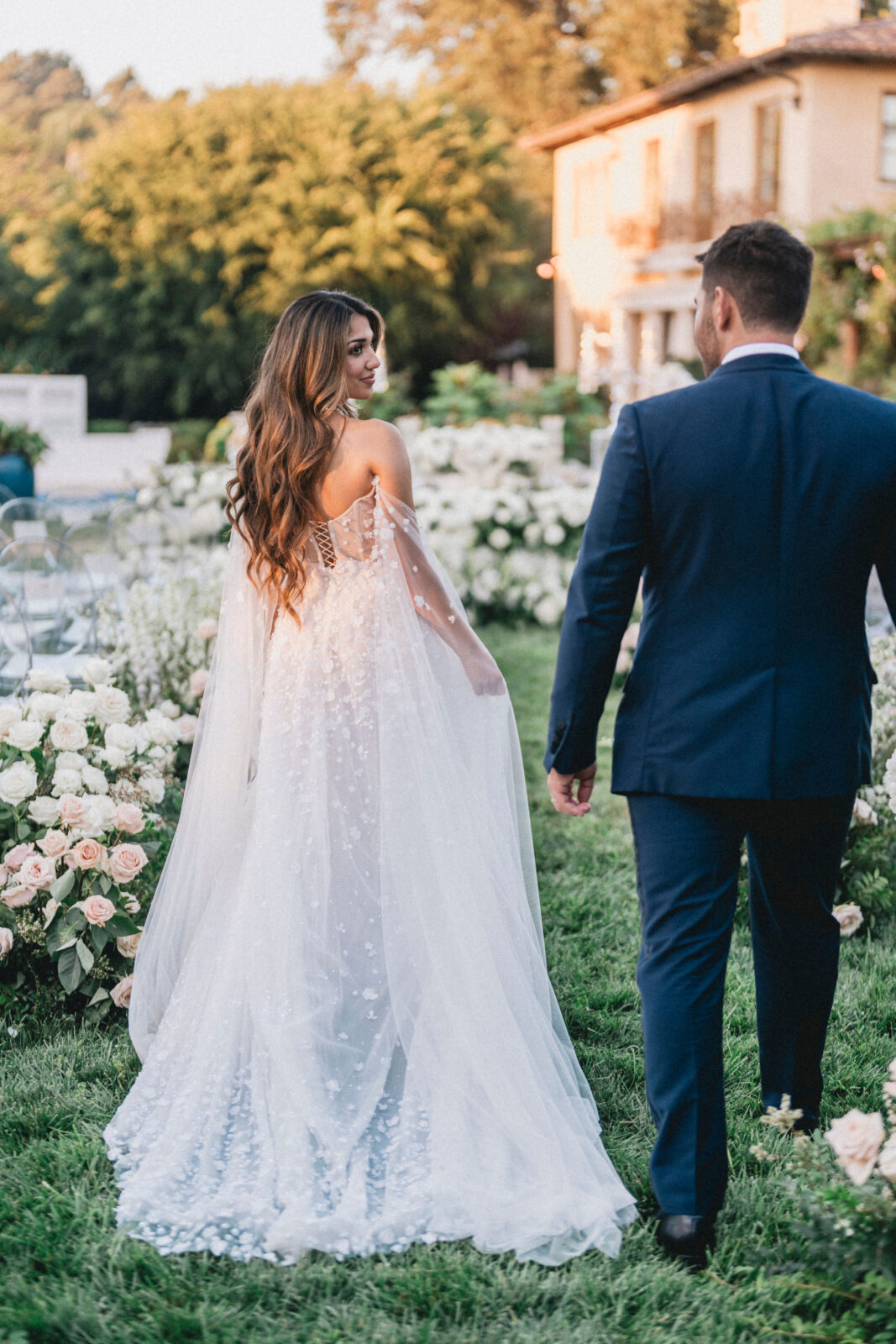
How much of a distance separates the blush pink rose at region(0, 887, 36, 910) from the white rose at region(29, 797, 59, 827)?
0.18m

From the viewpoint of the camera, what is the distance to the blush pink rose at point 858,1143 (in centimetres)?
210

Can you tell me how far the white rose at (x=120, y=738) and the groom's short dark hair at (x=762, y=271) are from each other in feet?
7.12

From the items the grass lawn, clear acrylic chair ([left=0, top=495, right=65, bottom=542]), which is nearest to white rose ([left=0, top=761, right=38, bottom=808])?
the grass lawn

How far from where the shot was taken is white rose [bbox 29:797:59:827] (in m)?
3.62

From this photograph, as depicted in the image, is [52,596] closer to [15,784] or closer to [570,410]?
[15,784]

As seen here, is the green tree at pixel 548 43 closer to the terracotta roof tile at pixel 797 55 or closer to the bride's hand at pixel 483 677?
the terracotta roof tile at pixel 797 55

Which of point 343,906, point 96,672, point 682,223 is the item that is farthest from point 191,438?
point 343,906

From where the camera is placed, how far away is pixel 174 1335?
2.34 m

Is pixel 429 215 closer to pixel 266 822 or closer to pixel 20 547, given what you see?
pixel 20 547

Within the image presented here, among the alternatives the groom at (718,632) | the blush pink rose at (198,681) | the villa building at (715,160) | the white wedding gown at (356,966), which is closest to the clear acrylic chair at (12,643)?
the blush pink rose at (198,681)

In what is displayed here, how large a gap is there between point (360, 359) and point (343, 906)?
1.29 metres

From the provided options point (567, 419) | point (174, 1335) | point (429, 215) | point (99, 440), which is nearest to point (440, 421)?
point (567, 419)

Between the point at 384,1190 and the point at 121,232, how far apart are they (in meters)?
28.0

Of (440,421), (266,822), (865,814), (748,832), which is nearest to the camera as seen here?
Result: (748,832)
